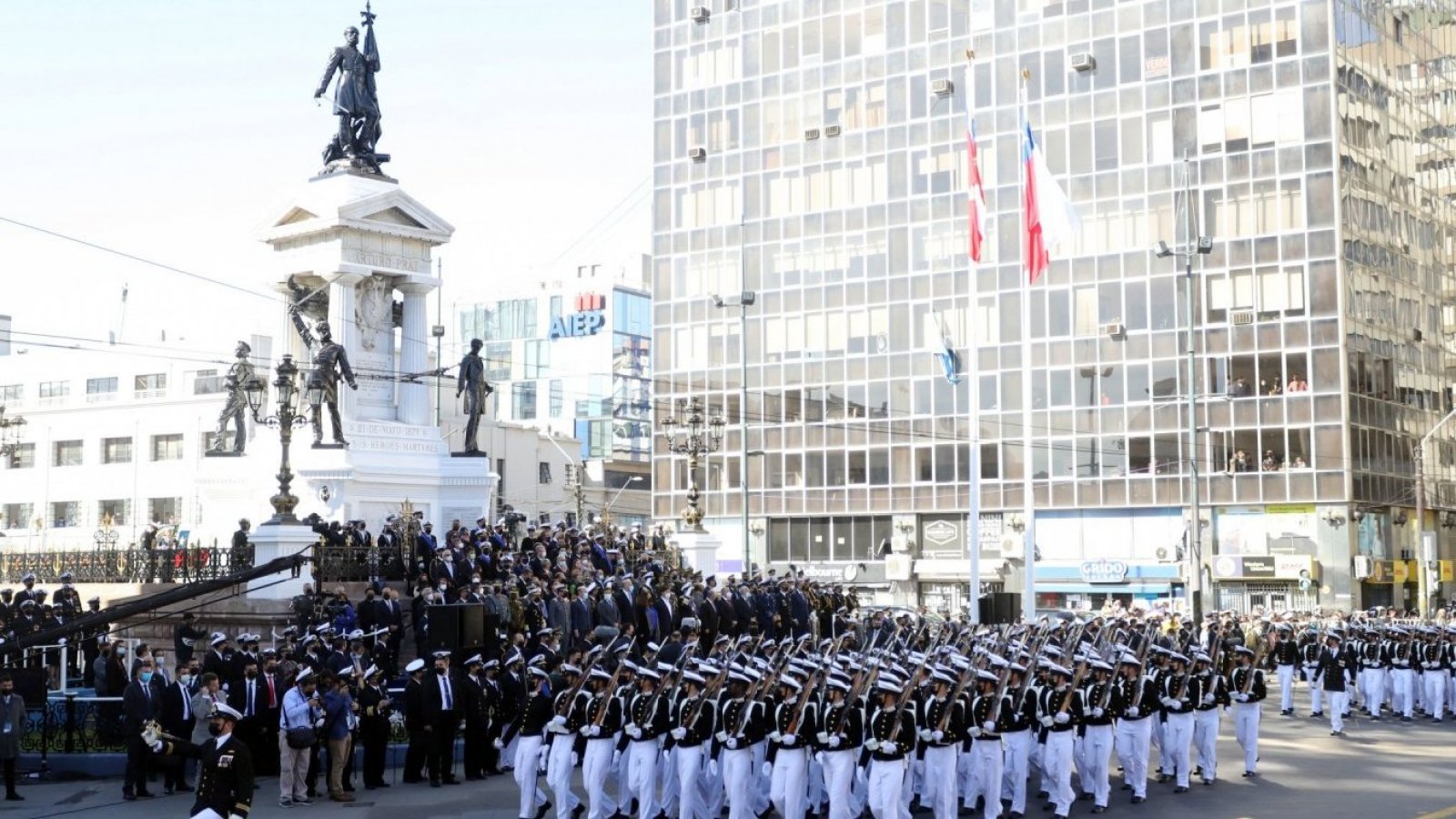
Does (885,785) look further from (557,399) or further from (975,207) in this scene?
(557,399)

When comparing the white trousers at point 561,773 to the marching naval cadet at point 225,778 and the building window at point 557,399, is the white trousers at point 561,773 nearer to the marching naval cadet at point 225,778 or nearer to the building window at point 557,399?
the marching naval cadet at point 225,778

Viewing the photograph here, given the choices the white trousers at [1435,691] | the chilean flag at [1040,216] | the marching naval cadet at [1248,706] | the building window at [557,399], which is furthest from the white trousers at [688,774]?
the building window at [557,399]

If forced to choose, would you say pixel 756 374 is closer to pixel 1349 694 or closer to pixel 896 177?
pixel 896 177

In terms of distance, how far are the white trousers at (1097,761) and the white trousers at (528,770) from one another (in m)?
6.77

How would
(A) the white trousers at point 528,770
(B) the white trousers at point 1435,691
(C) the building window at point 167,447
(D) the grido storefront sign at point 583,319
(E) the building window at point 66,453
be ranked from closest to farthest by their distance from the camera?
(A) the white trousers at point 528,770, (B) the white trousers at point 1435,691, (C) the building window at point 167,447, (E) the building window at point 66,453, (D) the grido storefront sign at point 583,319

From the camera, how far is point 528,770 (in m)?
19.8

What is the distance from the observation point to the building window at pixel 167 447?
82.8 meters

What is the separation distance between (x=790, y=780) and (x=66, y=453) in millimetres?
76339

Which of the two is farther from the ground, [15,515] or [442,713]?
[15,515]

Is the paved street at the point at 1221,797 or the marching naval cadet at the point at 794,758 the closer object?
the marching naval cadet at the point at 794,758

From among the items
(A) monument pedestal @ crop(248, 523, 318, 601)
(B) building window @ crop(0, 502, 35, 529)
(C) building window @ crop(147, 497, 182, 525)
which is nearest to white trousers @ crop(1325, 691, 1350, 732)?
(A) monument pedestal @ crop(248, 523, 318, 601)

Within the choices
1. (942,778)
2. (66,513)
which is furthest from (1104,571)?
(66,513)

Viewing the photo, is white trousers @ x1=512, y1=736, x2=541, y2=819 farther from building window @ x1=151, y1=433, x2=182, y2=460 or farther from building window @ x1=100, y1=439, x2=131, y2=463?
building window @ x1=100, y1=439, x2=131, y2=463

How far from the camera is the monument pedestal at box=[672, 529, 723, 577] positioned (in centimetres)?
4331
